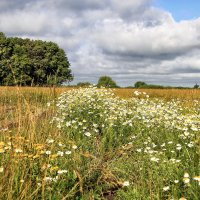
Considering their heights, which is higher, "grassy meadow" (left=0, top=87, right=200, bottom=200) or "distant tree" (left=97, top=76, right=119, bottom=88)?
"distant tree" (left=97, top=76, right=119, bottom=88)

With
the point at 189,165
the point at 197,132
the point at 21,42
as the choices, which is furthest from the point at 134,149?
the point at 21,42

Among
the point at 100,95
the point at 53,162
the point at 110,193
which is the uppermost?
the point at 100,95

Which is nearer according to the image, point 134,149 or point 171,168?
point 171,168

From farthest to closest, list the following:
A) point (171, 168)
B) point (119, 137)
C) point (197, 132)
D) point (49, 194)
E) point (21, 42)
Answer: point (21, 42) → point (119, 137) → point (197, 132) → point (171, 168) → point (49, 194)

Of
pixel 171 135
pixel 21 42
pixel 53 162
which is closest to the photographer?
pixel 53 162

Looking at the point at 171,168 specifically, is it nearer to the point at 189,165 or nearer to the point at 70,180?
the point at 189,165

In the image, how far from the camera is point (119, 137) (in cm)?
755

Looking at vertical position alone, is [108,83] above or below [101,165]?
above

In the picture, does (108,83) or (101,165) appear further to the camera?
(108,83)

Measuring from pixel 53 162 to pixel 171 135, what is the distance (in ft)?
7.59

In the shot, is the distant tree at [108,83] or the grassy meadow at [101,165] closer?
the grassy meadow at [101,165]

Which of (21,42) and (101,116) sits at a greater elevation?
(21,42)

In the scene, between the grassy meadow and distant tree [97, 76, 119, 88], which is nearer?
the grassy meadow

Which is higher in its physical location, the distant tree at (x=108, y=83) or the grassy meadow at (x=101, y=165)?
the distant tree at (x=108, y=83)
